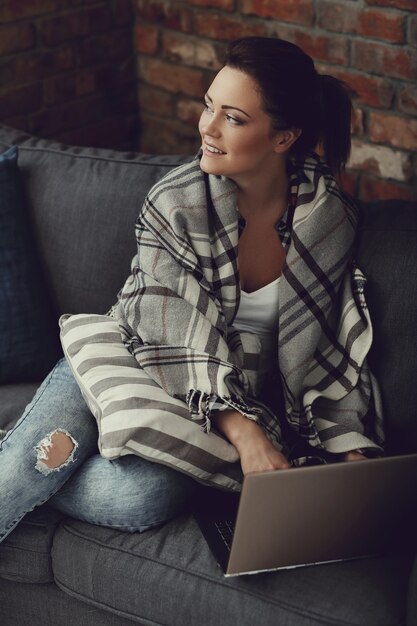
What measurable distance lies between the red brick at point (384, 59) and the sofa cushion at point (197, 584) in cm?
116

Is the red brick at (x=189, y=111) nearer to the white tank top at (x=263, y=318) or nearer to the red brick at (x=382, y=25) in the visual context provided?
the red brick at (x=382, y=25)

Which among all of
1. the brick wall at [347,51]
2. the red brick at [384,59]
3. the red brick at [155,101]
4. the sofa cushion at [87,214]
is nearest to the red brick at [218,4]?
the brick wall at [347,51]

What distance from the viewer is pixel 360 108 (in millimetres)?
2209

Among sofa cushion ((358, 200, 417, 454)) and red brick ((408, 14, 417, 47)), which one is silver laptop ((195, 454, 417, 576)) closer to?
sofa cushion ((358, 200, 417, 454))

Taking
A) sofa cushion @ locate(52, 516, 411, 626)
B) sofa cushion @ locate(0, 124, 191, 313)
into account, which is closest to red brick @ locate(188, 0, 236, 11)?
sofa cushion @ locate(0, 124, 191, 313)

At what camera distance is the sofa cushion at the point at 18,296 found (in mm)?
1867

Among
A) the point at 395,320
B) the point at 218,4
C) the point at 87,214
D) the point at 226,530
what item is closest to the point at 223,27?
the point at 218,4

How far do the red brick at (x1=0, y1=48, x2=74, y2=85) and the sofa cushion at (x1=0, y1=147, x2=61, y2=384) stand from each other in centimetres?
55

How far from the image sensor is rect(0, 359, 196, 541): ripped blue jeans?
153 centimetres

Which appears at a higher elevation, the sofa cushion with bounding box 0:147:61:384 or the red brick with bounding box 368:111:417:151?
the red brick with bounding box 368:111:417:151

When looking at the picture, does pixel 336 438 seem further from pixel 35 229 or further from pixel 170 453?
pixel 35 229

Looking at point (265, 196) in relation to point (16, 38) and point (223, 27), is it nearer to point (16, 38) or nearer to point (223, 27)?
point (223, 27)

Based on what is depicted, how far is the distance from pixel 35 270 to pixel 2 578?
64 cm

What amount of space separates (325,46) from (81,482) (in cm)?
127
